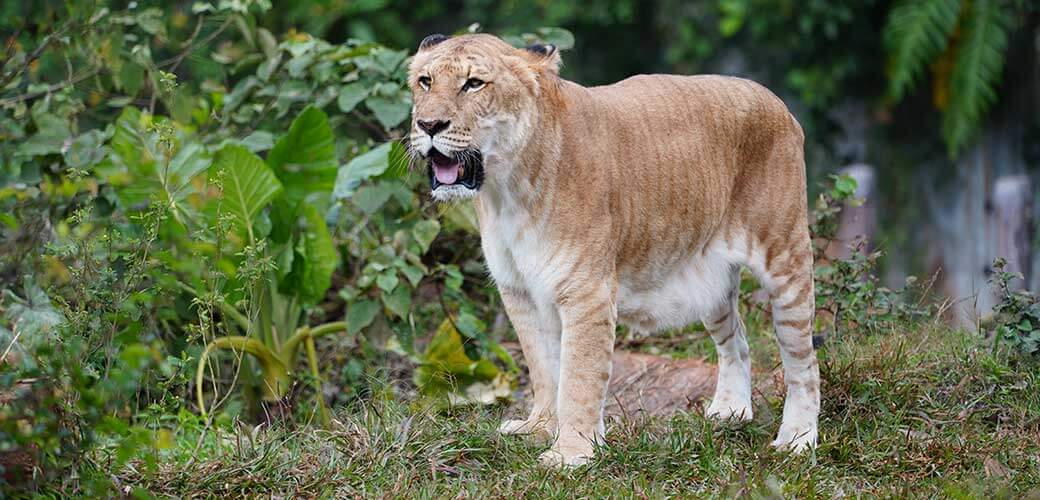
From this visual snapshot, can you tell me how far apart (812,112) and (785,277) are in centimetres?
711

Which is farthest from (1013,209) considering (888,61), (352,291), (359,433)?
(359,433)

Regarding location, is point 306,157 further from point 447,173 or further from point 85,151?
point 447,173

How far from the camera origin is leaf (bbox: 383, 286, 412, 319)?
616 centimetres

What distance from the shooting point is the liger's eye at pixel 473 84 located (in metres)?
4.46

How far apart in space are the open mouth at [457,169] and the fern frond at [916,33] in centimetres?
687

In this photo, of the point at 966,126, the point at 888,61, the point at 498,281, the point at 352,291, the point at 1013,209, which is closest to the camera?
the point at 498,281

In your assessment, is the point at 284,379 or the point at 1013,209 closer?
the point at 284,379

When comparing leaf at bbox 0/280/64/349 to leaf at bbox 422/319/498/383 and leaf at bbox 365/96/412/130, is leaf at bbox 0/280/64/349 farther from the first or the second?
leaf at bbox 365/96/412/130

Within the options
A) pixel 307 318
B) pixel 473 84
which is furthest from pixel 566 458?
pixel 307 318

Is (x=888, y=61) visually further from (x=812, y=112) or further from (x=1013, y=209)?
(x=1013, y=209)

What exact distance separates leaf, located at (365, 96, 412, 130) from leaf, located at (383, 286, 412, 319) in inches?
33.3

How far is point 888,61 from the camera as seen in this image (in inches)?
458

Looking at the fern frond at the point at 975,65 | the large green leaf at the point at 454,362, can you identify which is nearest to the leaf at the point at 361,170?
the large green leaf at the point at 454,362

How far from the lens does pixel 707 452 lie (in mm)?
4582
